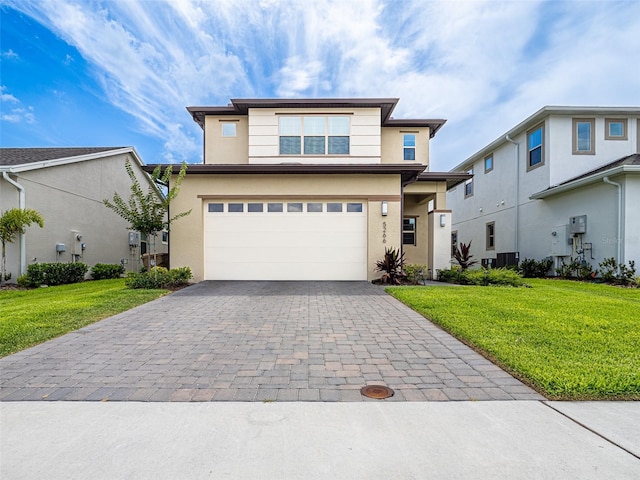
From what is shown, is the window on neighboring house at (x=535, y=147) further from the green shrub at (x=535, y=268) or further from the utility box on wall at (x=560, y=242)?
the green shrub at (x=535, y=268)

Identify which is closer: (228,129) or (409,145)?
(228,129)

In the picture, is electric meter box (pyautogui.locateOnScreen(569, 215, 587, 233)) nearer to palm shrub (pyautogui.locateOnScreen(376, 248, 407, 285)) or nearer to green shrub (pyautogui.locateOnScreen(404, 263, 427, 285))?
green shrub (pyautogui.locateOnScreen(404, 263, 427, 285))

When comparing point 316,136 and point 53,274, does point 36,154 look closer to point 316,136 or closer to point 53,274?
point 53,274

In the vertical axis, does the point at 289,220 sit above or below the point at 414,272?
above

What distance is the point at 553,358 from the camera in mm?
3270

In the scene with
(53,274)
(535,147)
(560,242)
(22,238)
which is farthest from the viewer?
(535,147)

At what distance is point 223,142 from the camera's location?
12523mm

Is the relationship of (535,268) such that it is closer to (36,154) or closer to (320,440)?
(320,440)

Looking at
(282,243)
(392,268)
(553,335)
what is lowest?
(553,335)

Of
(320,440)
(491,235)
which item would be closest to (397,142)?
(491,235)

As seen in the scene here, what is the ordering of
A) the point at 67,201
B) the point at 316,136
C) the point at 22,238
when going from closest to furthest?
1. the point at 22,238
2. the point at 316,136
3. the point at 67,201

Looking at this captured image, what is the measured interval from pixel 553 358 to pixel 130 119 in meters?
24.3

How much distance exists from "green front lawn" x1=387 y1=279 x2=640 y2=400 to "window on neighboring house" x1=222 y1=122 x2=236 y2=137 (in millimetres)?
9686

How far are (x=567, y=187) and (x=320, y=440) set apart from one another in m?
13.9
